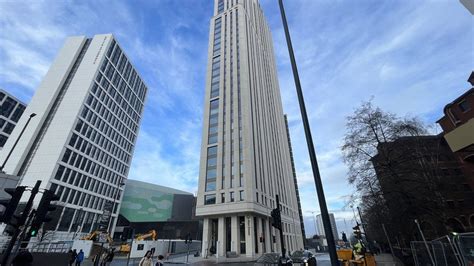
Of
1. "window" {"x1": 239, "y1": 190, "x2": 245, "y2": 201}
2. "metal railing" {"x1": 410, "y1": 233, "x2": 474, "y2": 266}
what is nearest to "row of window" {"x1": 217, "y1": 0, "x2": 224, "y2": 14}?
"window" {"x1": 239, "y1": 190, "x2": 245, "y2": 201}

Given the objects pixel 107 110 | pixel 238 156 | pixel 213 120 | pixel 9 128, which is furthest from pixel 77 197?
pixel 238 156

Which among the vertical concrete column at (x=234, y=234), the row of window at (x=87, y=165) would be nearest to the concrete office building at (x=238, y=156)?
the vertical concrete column at (x=234, y=234)

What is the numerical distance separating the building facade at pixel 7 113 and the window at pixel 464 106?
93729 millimetres

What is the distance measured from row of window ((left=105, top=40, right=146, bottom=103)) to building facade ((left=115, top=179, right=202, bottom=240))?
116ft

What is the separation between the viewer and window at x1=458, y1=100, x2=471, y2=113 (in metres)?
34.7

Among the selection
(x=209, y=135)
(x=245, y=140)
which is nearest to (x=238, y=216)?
(x=245, y=140)

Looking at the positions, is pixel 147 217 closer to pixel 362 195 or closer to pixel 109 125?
pixel 109 125

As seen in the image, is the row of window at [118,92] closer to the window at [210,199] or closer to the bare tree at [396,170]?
the window at [210,199]

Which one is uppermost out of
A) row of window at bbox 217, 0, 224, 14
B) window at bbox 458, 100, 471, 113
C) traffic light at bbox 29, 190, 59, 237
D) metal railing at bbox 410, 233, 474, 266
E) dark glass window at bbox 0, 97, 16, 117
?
row of window at bbox 217, 0, 224, 14

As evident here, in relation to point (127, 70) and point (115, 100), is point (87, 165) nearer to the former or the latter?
point (115, 100)

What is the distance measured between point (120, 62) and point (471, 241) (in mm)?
88607

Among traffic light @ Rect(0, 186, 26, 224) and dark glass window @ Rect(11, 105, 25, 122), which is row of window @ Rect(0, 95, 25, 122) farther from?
traffic light @ Rect(0, 186, 26, 224)

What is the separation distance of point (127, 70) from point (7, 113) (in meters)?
35.8

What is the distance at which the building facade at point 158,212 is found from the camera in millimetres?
78375
